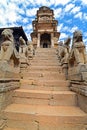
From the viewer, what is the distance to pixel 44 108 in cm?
324

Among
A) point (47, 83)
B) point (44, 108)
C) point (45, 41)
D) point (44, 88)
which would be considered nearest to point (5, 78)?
point (44, 108)

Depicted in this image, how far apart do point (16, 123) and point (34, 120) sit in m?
0.41

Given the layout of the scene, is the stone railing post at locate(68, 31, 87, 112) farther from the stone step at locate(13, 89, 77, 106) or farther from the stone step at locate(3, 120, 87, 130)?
the stone step at locate(3, 120, 87, 130)

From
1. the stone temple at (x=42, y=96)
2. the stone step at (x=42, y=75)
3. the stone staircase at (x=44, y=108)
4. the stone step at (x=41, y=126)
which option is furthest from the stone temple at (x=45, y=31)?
the stone step at (x=41, y=126)

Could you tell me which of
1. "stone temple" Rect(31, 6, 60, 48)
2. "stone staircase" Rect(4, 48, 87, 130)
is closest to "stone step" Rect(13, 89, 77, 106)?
"stone staircase" Rect(4, 48, 87, 130)

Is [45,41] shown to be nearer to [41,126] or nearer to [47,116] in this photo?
[47,116]

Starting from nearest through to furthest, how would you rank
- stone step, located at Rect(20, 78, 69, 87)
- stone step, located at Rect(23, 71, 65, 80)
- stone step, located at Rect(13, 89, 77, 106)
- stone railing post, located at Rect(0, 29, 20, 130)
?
stone railing post, located at Rect(0, 29, 20, 130)
stone step, located at Rect(13, 89, 77, 106)
stone step, located at Rect(20, 78, 69, 87)
stone step, located at Rect(23, 71, 65, 80)

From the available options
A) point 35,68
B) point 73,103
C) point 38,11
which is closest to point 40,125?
point 73,103

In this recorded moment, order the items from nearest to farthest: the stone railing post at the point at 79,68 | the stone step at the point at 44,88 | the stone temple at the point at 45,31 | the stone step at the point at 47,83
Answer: the stone railing post at the point at 79,68 → the stone step at the point at 44,88 → the stone step at the point at 47,83 → the stone temple at the point at 45,31

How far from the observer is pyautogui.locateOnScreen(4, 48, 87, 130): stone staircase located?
2.70 metres

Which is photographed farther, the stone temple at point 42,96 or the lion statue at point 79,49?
the lion statue at point 79,49

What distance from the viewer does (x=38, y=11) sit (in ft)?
80.1

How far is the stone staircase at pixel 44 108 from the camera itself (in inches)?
106

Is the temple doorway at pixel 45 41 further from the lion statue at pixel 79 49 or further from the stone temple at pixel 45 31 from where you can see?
the lion statue at pixel 79 49
